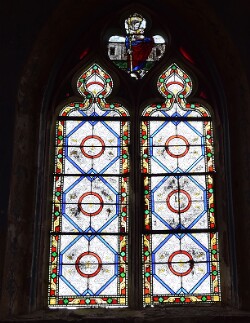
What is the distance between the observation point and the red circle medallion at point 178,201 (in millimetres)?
5684

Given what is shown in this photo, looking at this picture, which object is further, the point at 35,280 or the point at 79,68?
the point at 79,68

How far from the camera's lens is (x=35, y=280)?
5352mm

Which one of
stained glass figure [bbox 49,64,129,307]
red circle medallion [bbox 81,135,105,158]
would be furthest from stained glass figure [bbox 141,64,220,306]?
red circle medallion [bbox 81,135,105,158]

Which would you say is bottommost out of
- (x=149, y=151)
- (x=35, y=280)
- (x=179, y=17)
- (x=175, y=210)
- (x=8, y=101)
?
(x=35, y=280)

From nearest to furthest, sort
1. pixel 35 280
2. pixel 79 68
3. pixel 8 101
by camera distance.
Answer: pixel 35 280
pixel 8 101
pixel 79 68

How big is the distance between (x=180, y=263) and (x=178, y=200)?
20.7 inches

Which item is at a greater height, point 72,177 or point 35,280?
point 72,177

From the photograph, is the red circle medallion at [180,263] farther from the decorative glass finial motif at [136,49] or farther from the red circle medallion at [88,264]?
the decorative glass finial motif at [136,49]

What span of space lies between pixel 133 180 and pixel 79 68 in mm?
1213

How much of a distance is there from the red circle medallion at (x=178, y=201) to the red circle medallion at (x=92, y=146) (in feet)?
2.30

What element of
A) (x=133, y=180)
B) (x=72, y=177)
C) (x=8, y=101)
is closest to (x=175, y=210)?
(x=133, y=180)

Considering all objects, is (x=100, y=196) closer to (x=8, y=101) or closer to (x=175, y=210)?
(x=175, y=210)

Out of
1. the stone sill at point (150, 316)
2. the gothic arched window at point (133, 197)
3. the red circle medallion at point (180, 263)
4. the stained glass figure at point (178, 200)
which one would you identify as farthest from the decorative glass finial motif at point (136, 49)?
the stone sill at point (150, 316)

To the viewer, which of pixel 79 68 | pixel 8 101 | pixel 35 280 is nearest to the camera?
pixel 35 280
